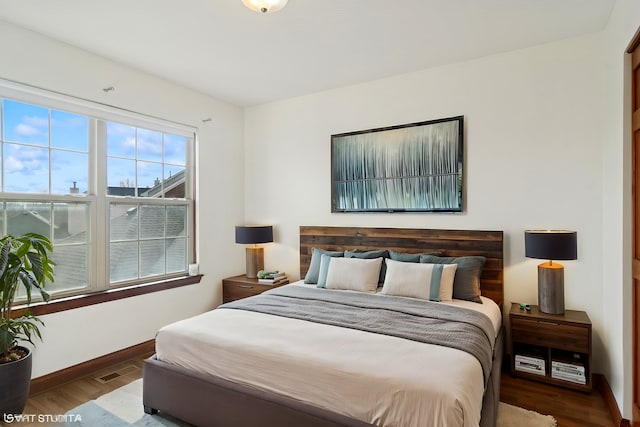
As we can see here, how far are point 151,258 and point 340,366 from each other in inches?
104

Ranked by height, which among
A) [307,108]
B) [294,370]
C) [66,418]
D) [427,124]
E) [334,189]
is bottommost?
[66,418]

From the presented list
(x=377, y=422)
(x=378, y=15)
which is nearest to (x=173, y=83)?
(x=378, y=15)

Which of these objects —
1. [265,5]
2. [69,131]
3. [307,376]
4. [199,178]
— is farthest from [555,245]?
[69,131]

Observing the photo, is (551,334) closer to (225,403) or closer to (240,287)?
(225,403)

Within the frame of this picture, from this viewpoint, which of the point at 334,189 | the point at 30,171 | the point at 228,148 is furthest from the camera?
the point at 228,148

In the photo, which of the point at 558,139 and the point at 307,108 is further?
the point at 307,108

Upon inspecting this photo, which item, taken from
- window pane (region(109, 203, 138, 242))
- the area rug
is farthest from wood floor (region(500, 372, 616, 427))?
window pane (region(109, 203, 138, 242))

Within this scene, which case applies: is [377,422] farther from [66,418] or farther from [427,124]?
[427,124]

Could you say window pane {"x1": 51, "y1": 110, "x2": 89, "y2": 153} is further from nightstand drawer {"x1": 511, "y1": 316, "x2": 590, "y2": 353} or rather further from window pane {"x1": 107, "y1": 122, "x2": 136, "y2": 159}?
nightstand drawer {"x1": 511, "y1": 316, "x2": 590, "y2": 353}

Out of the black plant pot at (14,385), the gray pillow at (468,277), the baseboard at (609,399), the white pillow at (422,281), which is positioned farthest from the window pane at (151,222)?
the baseboard at (609,399)

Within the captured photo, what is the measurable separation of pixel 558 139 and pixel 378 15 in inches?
70.1

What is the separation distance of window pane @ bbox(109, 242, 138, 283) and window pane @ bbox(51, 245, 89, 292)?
0.21m

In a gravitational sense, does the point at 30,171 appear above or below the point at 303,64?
below

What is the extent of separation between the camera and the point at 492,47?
9.73ft
